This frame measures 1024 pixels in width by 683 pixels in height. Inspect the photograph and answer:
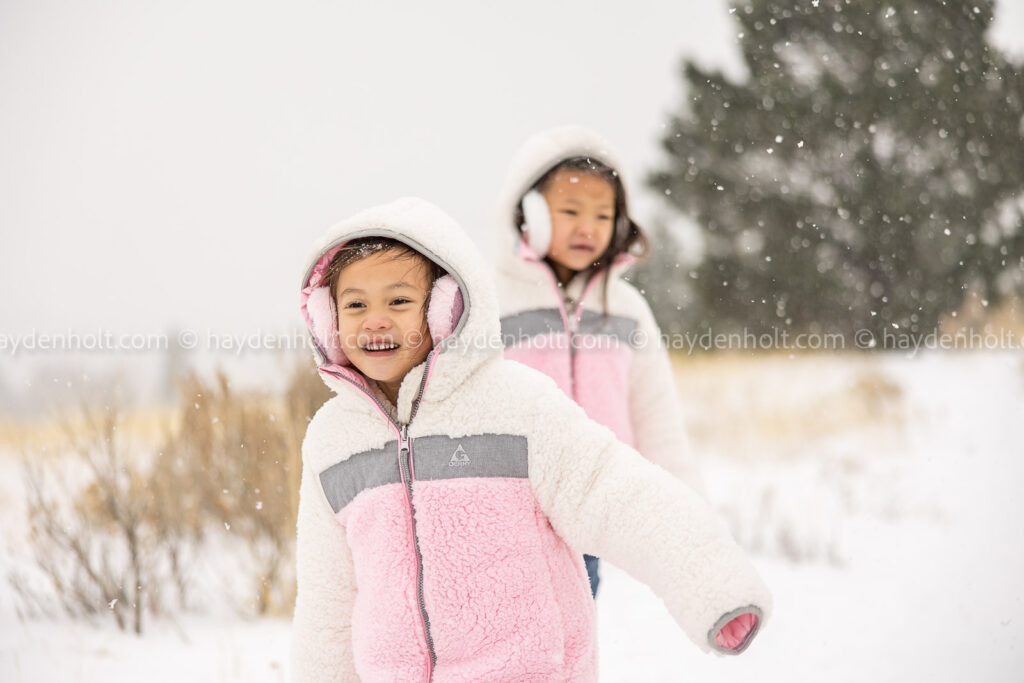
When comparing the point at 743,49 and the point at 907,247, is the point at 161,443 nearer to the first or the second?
the point at 743,49

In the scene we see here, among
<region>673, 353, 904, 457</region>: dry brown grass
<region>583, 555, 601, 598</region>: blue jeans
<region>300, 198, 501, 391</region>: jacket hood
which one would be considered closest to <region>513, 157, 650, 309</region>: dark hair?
<region>583, 555, 601, 598</region>: blue jeans

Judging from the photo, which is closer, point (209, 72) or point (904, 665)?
point (904, 665)

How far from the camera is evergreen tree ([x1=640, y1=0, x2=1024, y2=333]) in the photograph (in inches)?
179

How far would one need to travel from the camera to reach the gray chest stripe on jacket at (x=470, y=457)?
1.11 meters

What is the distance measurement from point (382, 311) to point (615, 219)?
39.2 inches

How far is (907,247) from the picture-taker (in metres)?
7.25

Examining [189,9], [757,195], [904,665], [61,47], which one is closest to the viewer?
[904,665]

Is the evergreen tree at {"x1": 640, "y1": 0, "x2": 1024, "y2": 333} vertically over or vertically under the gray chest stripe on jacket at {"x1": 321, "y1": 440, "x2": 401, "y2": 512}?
over

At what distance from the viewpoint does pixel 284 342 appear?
2.29 m

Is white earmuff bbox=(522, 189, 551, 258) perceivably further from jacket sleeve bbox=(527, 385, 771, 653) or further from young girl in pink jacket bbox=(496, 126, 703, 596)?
jacket sleeve bbox=(527, 385, 771, 653)

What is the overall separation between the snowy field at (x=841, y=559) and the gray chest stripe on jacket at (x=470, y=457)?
1271 mm

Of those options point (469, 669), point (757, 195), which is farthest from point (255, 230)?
point (757, 195)

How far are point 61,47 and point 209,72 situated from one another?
25.0 inches

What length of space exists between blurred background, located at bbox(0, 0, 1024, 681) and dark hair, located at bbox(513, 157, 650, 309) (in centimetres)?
6
